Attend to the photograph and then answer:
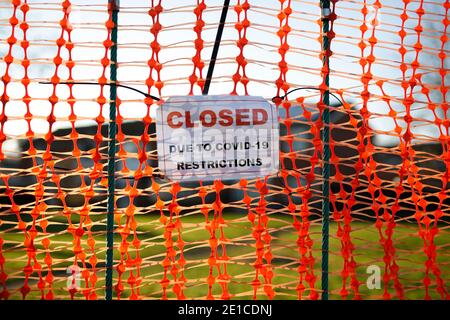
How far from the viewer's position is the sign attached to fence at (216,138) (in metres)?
1.79

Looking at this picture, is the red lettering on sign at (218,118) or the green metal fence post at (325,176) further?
the green metal fence post at (325,176)

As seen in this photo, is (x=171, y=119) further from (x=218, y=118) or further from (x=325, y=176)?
(x=325, y=176)

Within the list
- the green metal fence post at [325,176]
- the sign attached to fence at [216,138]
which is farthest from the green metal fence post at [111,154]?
the green metal fence post at [325,176]

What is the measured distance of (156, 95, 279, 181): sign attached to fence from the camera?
5.89 ft

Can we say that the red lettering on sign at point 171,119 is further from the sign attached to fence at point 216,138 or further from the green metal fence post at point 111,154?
the green metal fence post at point 111,154

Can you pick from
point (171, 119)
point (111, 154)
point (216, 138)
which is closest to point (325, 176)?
point (216, 138)

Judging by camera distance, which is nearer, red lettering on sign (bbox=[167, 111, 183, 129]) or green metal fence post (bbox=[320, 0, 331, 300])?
red lettering on sign (bbox=[167, 111, 183, 129])

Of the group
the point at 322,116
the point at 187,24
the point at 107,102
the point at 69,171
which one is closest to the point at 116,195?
the point at 69,171

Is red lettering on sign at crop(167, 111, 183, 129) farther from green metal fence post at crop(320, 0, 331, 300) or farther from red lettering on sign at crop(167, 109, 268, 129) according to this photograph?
green metal fence post at crop(320, 0, 331, 300)

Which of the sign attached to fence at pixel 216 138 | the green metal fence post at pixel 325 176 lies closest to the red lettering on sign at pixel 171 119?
the sign attached to fence at pixel 216 138

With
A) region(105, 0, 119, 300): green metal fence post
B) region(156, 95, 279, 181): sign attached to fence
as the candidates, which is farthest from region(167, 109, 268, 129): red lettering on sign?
region(105, 0, 119, 300): green metal fence post

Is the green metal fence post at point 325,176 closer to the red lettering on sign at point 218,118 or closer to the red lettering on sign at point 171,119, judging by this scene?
the red lettering on sign at point 218,118

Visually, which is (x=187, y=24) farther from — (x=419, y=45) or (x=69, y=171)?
(x=419, y=45)

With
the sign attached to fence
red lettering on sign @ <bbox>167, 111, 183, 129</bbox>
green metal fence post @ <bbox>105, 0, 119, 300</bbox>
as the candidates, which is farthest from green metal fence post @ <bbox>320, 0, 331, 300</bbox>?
green metal fence post @ <bbox>105, 0, 119, 300</bbox>
